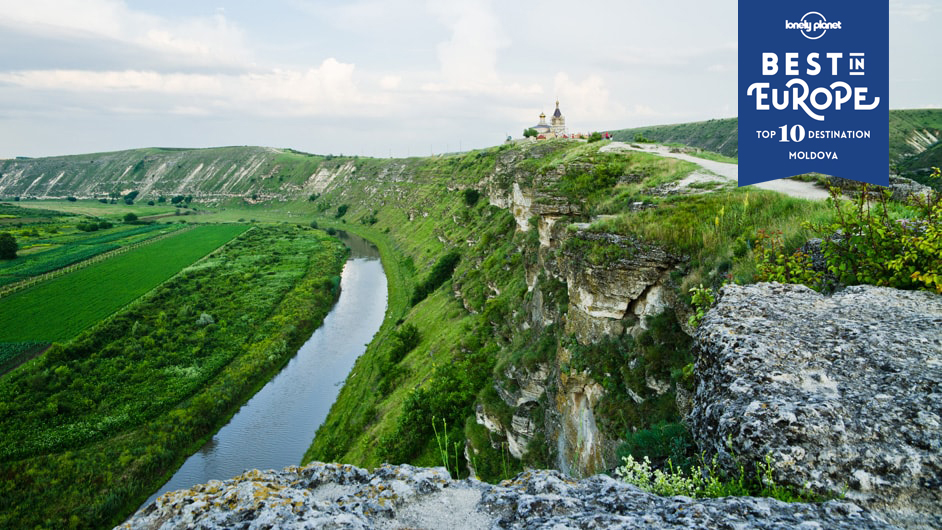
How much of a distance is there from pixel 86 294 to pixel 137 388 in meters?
33.0

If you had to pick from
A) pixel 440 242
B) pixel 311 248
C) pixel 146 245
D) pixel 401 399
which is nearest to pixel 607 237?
pixel 401 399

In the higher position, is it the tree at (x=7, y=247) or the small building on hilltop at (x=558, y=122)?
the small building on hilltop at (x=558, y=122)

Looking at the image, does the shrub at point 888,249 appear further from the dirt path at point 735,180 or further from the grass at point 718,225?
the dirt path at point 735,180

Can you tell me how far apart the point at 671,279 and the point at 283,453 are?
29274 mm

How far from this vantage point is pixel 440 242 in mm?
69688

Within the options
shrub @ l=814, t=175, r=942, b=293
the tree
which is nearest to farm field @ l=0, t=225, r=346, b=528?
the tree

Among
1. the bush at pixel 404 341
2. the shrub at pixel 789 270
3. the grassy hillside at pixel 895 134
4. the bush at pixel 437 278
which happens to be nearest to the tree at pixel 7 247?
the bush at pixel 437 278

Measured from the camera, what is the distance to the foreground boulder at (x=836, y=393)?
171 inches

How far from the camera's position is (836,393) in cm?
507

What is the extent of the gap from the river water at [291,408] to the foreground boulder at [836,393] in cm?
2983

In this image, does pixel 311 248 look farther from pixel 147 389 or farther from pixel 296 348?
pixel 147 389

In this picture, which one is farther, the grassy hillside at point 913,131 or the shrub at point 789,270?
the grassy hillside at point 913,131

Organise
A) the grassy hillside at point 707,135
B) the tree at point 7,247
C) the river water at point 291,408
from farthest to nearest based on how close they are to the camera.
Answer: the grassy hillside at point 707,135 < the tree at point 7,247 < the river water at point 291,408

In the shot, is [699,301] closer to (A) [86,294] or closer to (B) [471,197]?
(B) [471,197]
